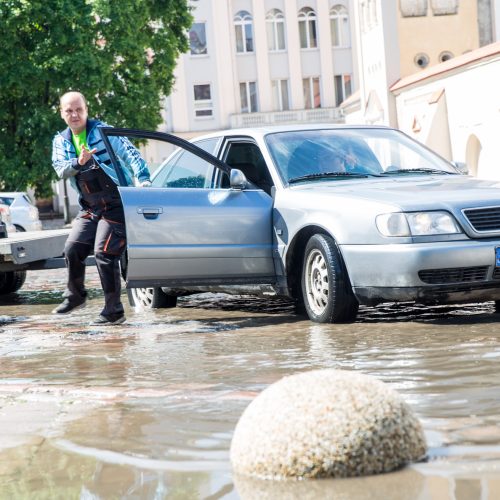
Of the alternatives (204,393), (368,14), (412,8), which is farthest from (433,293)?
(368,14)

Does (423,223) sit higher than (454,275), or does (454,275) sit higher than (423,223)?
(423,223)

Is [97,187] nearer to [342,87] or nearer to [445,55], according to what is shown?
[445,55]

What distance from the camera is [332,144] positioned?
10.1 m

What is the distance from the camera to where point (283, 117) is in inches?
2763

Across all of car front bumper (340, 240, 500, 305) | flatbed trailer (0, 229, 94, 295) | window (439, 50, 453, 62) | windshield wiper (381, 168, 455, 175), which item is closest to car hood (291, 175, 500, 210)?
windshield wiper (381, 168, 455, 175)

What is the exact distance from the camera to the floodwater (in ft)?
14.3

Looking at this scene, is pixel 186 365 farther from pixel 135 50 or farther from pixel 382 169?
pixel 135 50

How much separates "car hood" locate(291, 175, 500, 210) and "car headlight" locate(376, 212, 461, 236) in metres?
0.06

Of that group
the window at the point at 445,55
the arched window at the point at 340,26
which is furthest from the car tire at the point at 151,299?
the arched window at the point at 340,26

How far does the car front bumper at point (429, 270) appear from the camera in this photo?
8.26 m

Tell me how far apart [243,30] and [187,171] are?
61587 millimetres

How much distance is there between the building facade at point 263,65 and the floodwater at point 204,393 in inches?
2358

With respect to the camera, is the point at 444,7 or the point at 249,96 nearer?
the point at 444,7

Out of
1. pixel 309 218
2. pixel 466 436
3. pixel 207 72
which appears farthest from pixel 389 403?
pixel 207 72
